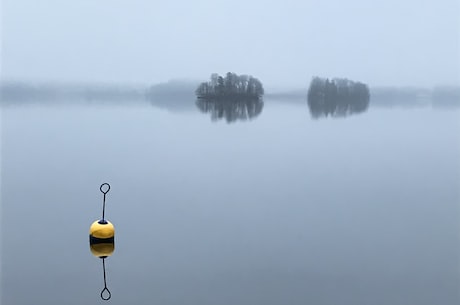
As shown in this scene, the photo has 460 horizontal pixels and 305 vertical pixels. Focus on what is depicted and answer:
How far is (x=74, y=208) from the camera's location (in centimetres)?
454

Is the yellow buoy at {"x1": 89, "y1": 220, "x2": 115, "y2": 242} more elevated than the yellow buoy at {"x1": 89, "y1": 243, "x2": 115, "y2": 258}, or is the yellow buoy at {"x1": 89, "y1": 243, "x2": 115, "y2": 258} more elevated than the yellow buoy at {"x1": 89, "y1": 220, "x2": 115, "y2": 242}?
the yellow buoy at {"x1": 89, "y1": 220, "x2": 115, "y2": 242}

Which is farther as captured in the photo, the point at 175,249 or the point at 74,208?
the point at 74,208

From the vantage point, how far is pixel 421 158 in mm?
7262

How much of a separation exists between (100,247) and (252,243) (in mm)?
947

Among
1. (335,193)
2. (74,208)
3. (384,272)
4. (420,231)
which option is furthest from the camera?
(335,193)

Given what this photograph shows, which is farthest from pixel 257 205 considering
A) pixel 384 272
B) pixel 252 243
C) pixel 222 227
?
pixel 384 272

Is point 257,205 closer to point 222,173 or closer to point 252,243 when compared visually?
point 252,243

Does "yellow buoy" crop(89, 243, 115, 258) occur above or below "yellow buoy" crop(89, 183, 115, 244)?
below

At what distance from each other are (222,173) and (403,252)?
8.91ft

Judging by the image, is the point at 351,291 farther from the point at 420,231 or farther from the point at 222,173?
the point at 222,173

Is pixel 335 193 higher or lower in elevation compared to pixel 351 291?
higher

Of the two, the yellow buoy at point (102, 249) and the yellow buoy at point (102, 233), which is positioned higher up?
the yellow buoy at point (102, 233)

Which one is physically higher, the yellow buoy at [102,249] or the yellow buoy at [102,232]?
the yellow buoy at [102,232]

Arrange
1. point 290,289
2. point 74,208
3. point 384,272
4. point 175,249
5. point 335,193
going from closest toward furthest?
point 290,289 → point 384,272 → point 175,249 → point 74,208 → point 335,193
